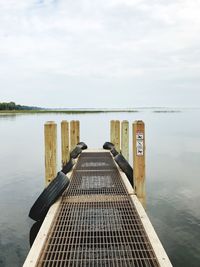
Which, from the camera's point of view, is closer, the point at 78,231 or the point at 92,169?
the point at 78,231

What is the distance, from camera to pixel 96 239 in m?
4.43

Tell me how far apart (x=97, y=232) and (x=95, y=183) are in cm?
285

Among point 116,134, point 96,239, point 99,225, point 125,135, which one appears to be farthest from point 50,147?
point 116,134

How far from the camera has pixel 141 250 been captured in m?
3.79

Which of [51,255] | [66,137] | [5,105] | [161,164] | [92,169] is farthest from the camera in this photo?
[5,105]

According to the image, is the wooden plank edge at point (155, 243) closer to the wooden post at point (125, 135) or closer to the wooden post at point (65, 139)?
the wooden post at point (125, 135)

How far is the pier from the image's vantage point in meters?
3.70

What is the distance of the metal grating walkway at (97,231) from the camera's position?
3725 millimetres

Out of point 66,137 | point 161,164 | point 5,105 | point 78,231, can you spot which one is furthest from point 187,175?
point 5,105

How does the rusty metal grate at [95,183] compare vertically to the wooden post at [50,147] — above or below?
below

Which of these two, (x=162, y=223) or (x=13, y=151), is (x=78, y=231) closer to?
(x=162, y=223)

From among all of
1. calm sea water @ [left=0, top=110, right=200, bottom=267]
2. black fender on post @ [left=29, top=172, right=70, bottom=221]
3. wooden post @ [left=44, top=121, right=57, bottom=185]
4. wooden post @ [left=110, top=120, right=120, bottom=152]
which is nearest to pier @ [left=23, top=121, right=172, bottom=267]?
wooden post @ [left=44, top=121, right=57, bottom=185]

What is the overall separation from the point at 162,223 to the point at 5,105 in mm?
134388

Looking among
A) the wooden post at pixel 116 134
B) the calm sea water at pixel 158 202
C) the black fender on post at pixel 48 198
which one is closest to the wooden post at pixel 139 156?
the black fender on post at pixel 48 198
